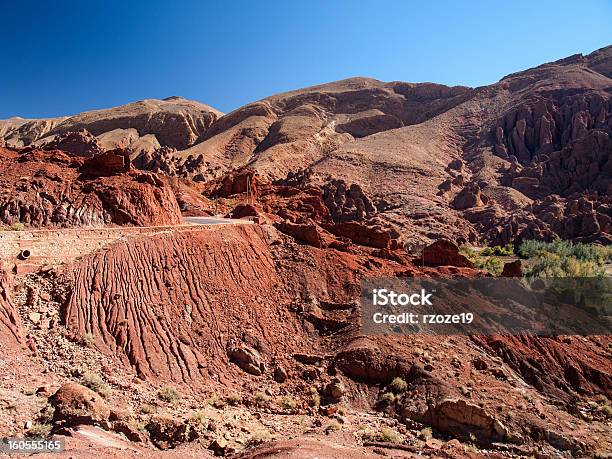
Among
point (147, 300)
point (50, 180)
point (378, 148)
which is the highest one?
point (378, 148)

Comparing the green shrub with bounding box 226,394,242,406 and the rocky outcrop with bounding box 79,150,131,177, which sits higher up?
the rocky outcrop with bounding box 79,150,131,177

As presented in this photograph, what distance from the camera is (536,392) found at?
52.1 feet

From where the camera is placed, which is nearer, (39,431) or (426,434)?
(39,431)

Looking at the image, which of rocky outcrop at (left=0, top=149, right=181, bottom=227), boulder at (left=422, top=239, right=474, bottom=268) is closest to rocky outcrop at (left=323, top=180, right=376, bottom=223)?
boulder at (left=422, top=239, right=474, bottom=268)

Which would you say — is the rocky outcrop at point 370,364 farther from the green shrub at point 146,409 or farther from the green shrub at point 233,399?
the green shrub at point 146,409

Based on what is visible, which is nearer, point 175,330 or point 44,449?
point 44,449

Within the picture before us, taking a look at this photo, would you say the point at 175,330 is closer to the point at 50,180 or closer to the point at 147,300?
the point at 147,300

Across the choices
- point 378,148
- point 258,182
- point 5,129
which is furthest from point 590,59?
point 5,129

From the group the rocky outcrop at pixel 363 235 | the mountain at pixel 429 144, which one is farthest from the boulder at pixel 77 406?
the mountain at pixel 429 144

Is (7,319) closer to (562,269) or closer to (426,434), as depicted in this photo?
(426,434)

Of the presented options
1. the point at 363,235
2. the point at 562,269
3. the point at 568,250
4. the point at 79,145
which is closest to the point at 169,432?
the point at 363,235

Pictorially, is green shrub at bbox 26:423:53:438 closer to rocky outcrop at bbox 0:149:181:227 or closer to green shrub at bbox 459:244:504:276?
rocky outcrop at bbox 0:149:181:227

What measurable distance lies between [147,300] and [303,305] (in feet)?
19.7

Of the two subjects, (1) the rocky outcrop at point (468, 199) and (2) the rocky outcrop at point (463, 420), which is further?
(1) the rocky outcrop at point (468, 199)
